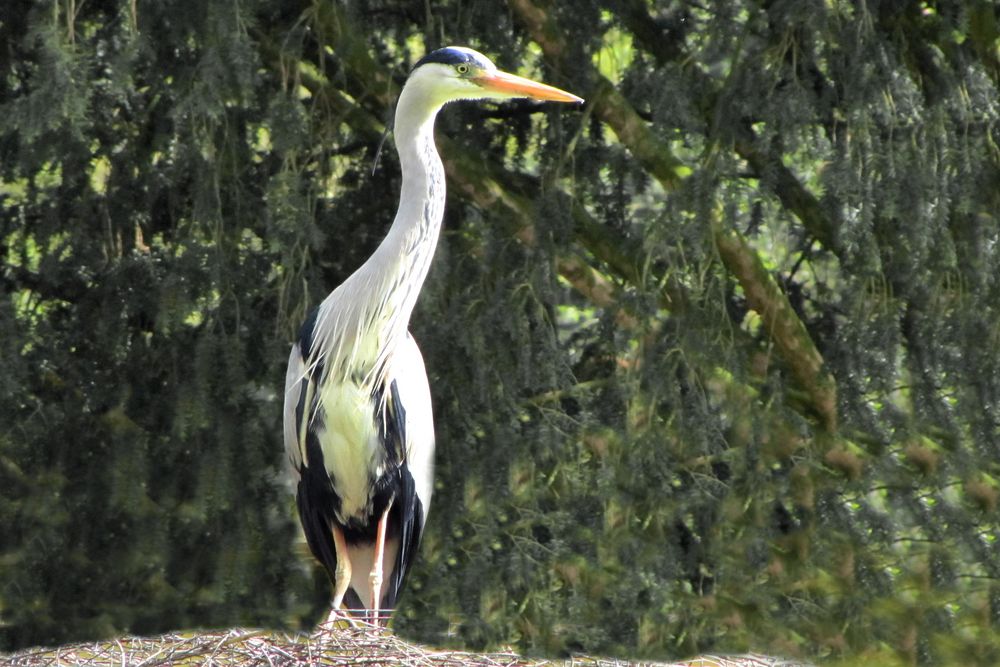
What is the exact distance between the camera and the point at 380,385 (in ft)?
13.2

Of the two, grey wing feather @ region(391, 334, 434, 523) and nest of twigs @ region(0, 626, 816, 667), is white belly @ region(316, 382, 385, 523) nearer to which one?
grey wing feather @ region(391, 334, 434, 523)

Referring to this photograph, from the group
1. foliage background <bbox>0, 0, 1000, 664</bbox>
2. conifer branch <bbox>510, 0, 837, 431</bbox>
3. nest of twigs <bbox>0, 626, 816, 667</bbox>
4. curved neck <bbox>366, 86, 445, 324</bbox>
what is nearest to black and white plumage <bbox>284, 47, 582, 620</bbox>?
curved neck <bbox>366, 86, 445, 324</bbox>

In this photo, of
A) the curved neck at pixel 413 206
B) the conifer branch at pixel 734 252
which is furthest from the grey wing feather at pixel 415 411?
the conifer branch at pixel 734 252

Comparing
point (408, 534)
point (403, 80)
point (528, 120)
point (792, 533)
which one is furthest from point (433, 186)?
point (792, 533)

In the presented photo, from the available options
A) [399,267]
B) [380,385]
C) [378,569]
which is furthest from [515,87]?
[378,569]

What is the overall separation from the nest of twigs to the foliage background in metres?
1.56

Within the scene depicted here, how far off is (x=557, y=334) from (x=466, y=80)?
50.8 inches

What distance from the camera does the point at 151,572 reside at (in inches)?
206

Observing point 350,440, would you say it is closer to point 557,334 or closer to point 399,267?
point 399,267

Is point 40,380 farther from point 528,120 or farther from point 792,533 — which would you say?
point 792,533

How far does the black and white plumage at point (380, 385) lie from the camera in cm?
394

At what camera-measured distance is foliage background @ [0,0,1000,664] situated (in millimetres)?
4629

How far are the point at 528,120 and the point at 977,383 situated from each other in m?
1.73

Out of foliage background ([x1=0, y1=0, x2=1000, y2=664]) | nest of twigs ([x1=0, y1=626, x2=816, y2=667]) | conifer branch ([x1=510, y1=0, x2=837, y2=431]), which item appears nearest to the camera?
nest of twigs ([x1=0, y1=626, x2=816, y2=667])
